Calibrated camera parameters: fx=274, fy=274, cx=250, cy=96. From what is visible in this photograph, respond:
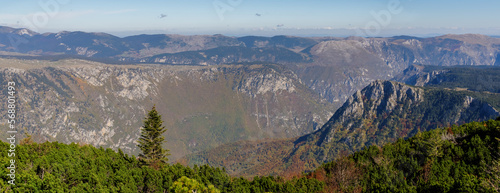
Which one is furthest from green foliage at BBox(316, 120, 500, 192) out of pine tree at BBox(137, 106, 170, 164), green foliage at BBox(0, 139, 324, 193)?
pine tree at BBox(137, 106, 170, 164)

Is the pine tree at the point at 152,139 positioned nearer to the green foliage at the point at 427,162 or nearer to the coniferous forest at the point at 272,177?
the coniferous forest at the point at 272,177

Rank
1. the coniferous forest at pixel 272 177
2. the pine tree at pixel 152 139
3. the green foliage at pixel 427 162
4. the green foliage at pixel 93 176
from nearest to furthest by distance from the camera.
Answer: the green foliage at pixel 93 176 → the coniferous forest at pixel 272 177 → the green foliage at pixel 427 162 → the pine tree at pixel 152 139

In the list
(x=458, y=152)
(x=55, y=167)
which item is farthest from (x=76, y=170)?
(x=458, y=152)

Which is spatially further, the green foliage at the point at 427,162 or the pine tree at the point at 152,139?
the pine tree at the point at 152,139

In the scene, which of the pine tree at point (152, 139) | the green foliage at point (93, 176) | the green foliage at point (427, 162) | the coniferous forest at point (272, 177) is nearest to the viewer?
the green foliage at point (93, 176)

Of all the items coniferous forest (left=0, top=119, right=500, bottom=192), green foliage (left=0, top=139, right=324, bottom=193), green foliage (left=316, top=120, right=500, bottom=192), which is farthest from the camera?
green foliage (left=316, top=120, right=500, bottom=192)

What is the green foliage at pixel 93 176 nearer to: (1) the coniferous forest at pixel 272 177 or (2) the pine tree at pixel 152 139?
(1) the coniferous forest at pixel 272 177

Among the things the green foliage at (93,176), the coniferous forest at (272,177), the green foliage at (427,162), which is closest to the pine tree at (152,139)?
the coniferous forest at (272,177)

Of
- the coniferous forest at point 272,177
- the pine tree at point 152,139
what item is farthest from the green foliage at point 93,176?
the pine tree at point 152,139

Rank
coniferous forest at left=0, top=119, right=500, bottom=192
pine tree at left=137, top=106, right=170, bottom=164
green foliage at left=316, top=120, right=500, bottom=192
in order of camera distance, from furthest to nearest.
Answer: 1. pine tree at left=137, top=106, right=170, bottom=164
2. green foliage at left=316, top=120, right=500, bottom=192
3. coniferous forest at left=0, top=119, right=500, bottom=192

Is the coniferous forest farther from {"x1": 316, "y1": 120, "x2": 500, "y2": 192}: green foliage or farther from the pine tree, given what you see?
the pine tree

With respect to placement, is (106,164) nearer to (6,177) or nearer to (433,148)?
(6,177)
